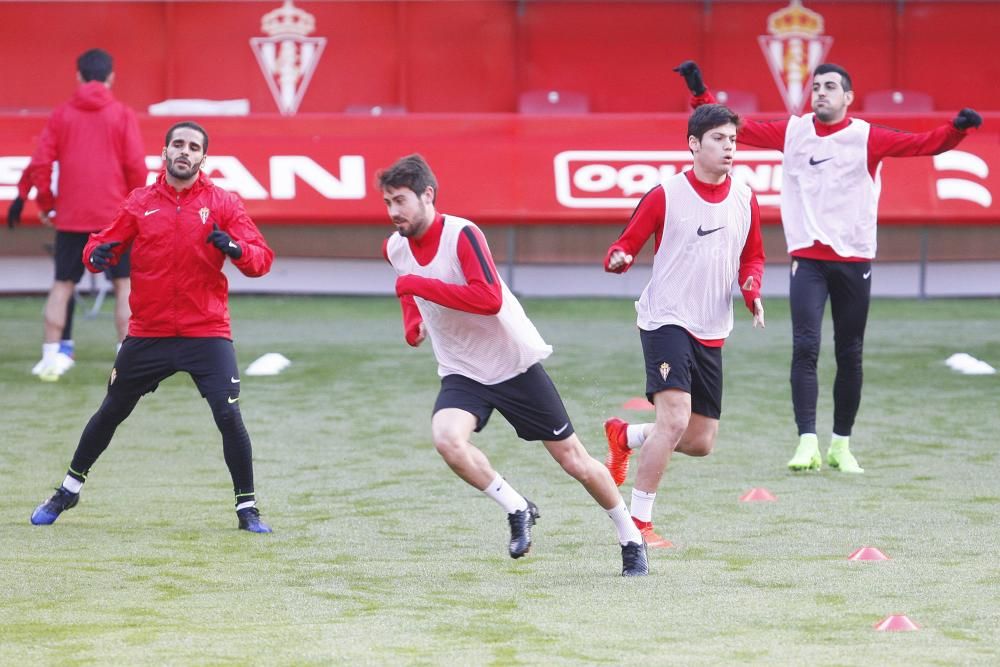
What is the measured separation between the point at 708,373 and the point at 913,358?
6959 millimetres

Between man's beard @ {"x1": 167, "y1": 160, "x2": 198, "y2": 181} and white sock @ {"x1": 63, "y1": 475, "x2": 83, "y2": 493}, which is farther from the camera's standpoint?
white sock @ {"x1": 63, "y1": 475, "x2": 83, "y2": 493}

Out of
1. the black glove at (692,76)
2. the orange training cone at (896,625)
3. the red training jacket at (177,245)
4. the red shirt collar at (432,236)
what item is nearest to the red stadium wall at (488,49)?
the black glove at (692,76)

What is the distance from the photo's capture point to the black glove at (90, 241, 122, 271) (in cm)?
729

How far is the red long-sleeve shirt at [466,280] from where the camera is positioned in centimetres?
627

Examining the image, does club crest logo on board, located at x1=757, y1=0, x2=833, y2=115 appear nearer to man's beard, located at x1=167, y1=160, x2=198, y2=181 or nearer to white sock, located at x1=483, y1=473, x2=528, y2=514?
man's beard, located at x1=167, y1=160, x2=198, y2=181

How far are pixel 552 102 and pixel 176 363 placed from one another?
1693cm

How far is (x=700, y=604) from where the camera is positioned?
19.7 feet

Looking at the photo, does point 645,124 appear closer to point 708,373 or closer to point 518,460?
point 518,460

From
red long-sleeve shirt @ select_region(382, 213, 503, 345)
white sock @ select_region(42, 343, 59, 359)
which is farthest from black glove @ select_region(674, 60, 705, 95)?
white sock @ select_region(42, 343, 59, 359)

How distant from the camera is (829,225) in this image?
9.06m

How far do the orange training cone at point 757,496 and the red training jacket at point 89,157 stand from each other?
573cm

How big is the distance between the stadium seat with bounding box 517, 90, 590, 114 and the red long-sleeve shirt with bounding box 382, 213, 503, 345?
57.7 feet

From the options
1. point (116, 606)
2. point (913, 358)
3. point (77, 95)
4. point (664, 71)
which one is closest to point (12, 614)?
point (116, 606)

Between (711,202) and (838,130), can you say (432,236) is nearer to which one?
(711,202)
